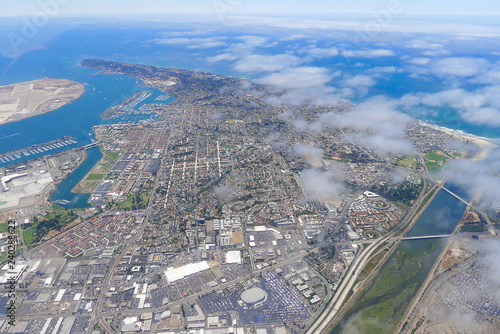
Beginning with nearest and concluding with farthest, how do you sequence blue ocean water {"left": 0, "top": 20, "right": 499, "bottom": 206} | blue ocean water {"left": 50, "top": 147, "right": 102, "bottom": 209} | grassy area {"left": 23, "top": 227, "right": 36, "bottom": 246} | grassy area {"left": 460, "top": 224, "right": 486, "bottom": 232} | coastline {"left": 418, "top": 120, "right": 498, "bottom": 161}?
grassy area {"left": 23, "top": 227, "right": 36, "bottom": 246}
grassy area {"left": 460, "top": 224, "right": 486, "bottom": 232}
blue ocean water {"left": 50, "top": 147, "right": 102, "bottom": 209}
coastline {"left": 418, "top": 120, "right": 498, "bottom": 161}
blue ocean water {"left": 0, "top": 20, "right": 499, "bottom": 206}

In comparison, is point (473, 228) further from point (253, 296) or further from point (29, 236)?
point (29, 236)

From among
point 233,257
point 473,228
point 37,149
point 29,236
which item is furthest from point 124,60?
point 473,228

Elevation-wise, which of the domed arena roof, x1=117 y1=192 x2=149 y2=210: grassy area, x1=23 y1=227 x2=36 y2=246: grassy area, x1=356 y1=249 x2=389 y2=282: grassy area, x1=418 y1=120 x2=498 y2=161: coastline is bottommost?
x1=418 y1=120 x2=498 y2=161: coastline

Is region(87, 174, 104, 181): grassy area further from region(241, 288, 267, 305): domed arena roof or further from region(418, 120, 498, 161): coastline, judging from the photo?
region(418, 120, 498, 161): coastline

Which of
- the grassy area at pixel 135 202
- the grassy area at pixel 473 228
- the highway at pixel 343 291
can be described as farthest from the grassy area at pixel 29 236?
the grassy area at pixel 473 228

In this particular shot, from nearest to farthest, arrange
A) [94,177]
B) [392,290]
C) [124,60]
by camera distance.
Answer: [392,290]
[94,177]
[124,60]

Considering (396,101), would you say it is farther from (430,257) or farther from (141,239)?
(141,239)

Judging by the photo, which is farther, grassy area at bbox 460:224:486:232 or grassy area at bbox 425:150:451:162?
grassy area at bbox 425:150:451:162

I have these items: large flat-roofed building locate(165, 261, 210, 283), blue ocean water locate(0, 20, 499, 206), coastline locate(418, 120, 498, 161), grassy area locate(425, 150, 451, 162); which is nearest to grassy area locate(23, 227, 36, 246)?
large flat-roofed building locate(165, 261, 210, 283)

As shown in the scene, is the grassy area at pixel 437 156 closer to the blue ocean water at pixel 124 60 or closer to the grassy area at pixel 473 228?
the grassy area at pixel 473 228

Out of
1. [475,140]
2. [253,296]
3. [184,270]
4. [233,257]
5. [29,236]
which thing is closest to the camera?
[253,296]
